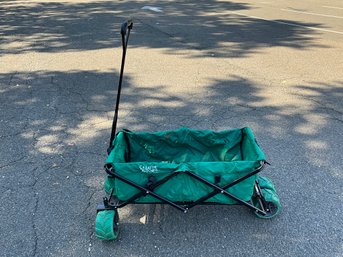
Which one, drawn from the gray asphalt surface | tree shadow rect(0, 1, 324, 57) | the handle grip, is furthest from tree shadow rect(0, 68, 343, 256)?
tree shadow rect(0, 1, 324, 57)

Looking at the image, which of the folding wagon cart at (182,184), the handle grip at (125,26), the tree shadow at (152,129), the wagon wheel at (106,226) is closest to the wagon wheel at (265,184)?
the folding wagon cart at (182,184)

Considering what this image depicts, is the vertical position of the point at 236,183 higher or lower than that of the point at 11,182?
higher

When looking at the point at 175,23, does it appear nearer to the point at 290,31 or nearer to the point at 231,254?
the point at 290,31

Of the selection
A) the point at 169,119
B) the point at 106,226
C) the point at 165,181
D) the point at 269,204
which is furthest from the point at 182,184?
the point at 169,119

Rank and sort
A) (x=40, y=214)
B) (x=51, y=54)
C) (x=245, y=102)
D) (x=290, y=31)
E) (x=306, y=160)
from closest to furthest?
(x=40, y=214)
(x=306, y=160)
(x=245, y=102)
(x=51, y=54)
(x=290, y=31)

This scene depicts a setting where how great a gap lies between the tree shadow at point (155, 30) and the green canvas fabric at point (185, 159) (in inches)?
165

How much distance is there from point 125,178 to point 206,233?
2.47ft

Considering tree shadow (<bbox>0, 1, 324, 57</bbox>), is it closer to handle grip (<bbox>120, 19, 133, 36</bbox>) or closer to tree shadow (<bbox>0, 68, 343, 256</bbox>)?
tree shadow (<bbox>0, 68, 343, 256</bbox>)

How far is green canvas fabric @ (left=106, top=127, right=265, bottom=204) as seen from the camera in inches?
98.1

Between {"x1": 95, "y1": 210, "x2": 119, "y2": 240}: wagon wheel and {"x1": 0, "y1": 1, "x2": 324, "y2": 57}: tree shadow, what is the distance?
199 inches

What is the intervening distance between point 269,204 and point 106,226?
50.1 inches

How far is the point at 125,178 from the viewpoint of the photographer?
99.6 inches

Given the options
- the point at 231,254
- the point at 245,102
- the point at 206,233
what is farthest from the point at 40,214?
the point at 245,102

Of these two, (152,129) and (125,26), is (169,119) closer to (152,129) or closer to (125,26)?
(152,129)
